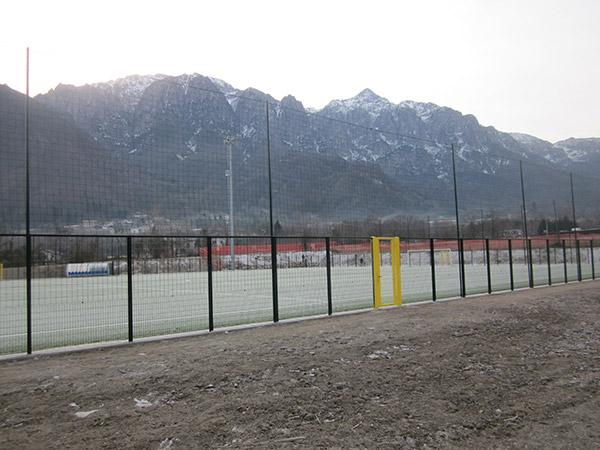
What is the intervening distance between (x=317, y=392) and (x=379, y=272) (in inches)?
286

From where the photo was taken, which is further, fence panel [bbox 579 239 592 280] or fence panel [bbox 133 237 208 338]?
fence panel [bbox 579 239 592 280]

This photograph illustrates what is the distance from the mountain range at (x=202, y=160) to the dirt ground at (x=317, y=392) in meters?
4.94

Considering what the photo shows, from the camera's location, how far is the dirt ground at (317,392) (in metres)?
4.21

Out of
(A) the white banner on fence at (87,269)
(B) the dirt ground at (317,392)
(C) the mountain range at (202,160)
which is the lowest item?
(B) the dirt ground at (317,392)

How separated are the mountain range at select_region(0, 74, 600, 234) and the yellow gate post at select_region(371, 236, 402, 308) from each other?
3.52m

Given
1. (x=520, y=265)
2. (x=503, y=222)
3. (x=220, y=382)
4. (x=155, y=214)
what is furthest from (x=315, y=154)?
(x=503, y=222)

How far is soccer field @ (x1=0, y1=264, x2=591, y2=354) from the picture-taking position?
9.68m

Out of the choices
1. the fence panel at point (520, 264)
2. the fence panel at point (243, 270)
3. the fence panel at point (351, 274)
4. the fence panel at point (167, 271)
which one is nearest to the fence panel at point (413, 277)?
the fence panel at point (351, 274)

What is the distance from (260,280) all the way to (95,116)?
600 cm

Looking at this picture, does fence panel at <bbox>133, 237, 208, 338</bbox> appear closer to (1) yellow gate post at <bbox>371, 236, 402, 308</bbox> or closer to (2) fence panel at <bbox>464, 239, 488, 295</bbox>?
(1) yellow gate post at <bbox>371, 236, 402, 308</bbox>

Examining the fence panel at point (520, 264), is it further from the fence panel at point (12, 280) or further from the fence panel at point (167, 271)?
the fence panel at point (12, 280)

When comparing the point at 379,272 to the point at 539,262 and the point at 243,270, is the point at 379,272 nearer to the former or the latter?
the point at 243,270

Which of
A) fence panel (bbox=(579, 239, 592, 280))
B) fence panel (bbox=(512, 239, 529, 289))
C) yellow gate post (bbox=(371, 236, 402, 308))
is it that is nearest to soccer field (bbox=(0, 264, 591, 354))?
yellow gate post (bbox=(371, 236, 402, 308))

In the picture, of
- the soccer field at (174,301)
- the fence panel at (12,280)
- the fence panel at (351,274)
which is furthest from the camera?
the fence panel at (351,274)
